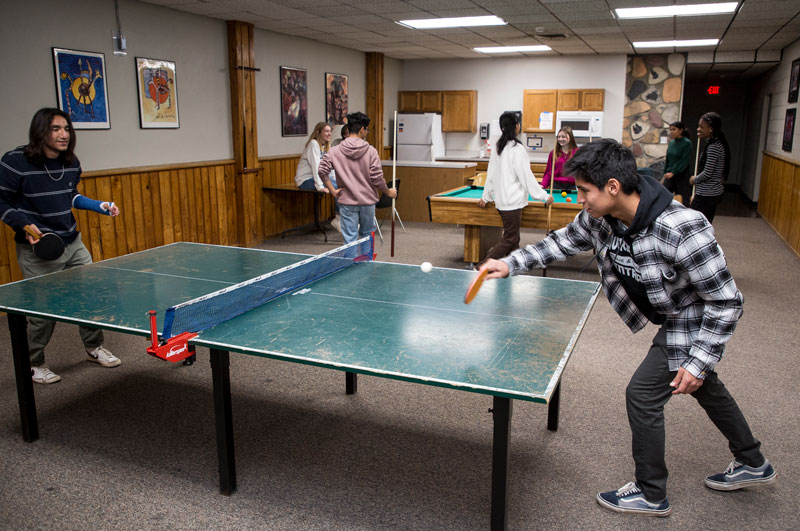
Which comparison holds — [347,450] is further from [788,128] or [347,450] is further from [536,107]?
[536,107]

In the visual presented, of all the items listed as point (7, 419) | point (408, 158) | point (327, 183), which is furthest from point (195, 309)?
point (408, 158)

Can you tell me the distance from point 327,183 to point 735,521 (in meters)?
4.04

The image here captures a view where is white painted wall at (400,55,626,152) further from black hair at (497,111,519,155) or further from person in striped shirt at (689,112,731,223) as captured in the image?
black hair at (497,111,519,155)

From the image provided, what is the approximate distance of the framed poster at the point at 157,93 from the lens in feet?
19.6

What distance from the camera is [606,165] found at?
6.76ft

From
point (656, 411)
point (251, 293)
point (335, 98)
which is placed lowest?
point (656, 411)

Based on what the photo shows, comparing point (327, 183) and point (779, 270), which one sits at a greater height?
point (327, 183)

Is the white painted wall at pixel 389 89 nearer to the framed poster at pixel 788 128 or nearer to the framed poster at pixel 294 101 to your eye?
the framed poster at pixel 294 101

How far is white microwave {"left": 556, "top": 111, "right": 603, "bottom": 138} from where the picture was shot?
384 inches

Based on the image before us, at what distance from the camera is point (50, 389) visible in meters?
3.52

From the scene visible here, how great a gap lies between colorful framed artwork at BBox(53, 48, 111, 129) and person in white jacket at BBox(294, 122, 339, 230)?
240 centimetres

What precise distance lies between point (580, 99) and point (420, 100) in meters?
2.69

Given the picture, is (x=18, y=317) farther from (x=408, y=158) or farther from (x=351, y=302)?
(x=408, y=158)

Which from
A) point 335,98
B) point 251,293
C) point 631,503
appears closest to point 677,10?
point 335,98
